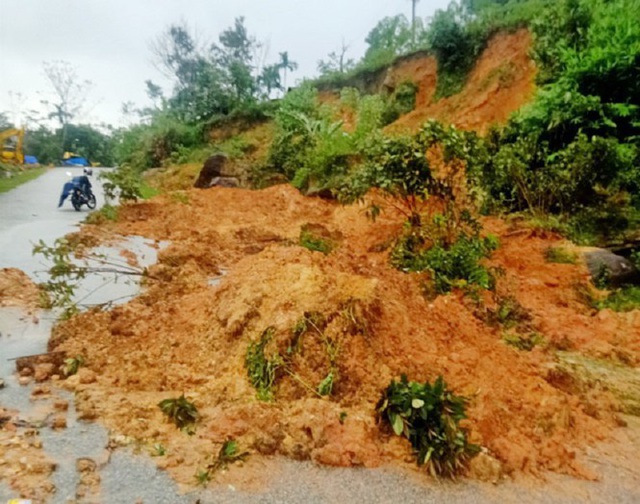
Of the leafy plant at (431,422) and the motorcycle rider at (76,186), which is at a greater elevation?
the motorcycle rider at (76,186)

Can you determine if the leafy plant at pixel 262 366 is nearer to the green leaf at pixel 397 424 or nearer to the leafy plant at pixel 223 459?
the leafy plant at pixel 223 459

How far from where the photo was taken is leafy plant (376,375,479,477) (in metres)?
2.76

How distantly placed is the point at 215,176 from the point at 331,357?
12515mm

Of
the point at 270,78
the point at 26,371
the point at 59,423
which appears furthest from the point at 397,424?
the point at 270,78

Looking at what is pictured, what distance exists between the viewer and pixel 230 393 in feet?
10.9

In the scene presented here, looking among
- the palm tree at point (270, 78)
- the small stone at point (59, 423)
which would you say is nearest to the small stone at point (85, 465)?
the small stone at point (59, 423)

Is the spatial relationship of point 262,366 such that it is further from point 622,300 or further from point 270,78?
point 270,78

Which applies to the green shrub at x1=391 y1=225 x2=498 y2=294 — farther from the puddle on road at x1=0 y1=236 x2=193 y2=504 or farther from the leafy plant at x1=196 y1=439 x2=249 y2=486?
the puddle on road at x1=0 y1=236 x2=193 y2=504

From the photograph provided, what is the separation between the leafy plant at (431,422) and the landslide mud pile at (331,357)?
0.39ft

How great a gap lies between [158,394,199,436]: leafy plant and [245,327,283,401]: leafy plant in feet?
1.64

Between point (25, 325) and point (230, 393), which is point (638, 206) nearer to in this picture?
point (230, 393)

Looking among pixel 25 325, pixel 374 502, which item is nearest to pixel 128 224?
pixel 25 325

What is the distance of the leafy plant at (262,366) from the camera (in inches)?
132

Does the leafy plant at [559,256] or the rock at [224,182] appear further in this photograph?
the rock at [224,182]
